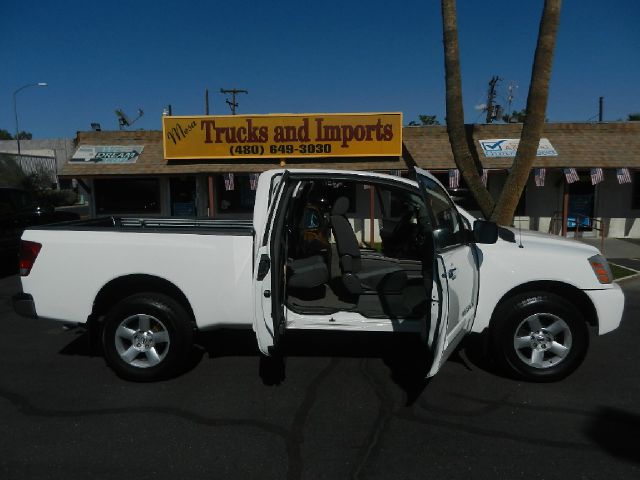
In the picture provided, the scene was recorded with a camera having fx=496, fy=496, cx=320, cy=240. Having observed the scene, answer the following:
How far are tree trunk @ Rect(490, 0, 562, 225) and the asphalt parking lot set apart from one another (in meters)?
5.45

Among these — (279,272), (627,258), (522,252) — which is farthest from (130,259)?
(627,258)

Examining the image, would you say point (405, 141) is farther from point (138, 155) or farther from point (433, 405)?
point (433, 405)

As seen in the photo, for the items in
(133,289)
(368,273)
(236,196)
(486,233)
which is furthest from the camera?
(236,196)

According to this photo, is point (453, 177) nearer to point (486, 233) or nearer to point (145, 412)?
point (486, 233)

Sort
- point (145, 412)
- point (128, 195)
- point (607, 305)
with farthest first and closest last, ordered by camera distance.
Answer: point (128, 195)
point (607, 305)
point (145, 412)

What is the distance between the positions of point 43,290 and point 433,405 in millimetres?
3537

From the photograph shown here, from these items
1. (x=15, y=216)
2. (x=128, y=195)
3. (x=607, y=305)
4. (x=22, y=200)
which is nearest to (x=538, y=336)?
(x=607, y=305)

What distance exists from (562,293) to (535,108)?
6.84m

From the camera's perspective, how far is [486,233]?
→ 13.7 ft

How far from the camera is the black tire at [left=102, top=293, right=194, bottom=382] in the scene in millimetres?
4388

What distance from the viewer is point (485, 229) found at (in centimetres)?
416

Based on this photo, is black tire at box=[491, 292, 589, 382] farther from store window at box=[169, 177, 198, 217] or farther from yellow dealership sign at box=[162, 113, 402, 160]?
store window at box=[169, 177, 198, 217]

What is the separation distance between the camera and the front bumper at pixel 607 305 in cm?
434

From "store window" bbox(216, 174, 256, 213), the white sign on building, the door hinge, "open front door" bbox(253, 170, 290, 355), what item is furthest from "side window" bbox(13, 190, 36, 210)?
the white sign on building
